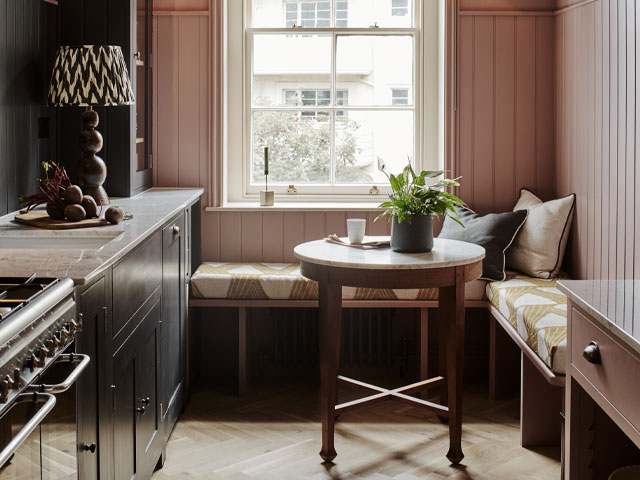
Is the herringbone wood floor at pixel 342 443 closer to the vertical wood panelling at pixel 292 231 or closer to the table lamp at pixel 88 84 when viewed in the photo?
the vertical wood panelling at pixel 292 231

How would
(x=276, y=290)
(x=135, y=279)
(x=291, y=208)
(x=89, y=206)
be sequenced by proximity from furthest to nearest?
(x=291, y=208)
(x=276, y=290)
(x=89, y=206)
(x=135, y=279)

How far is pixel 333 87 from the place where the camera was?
4.59m

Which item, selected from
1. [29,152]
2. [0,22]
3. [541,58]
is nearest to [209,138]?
[29,152]

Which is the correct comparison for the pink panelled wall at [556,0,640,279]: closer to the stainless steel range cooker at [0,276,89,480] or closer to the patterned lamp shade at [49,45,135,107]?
the patterned lamp shade at [49,45,135,107]

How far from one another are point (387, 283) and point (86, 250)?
1.23m

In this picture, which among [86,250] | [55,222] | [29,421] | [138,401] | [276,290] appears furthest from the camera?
[276,290]

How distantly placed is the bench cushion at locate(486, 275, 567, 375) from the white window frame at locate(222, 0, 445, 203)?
97 cm

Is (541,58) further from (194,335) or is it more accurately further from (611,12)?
(194,335)

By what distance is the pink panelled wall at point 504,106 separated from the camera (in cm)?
436

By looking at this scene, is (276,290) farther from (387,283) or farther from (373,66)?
(373,66)

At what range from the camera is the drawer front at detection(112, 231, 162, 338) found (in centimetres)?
225

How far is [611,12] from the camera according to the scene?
3.50 meters

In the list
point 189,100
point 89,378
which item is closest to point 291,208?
point 189,100

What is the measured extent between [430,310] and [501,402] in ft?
2.37
